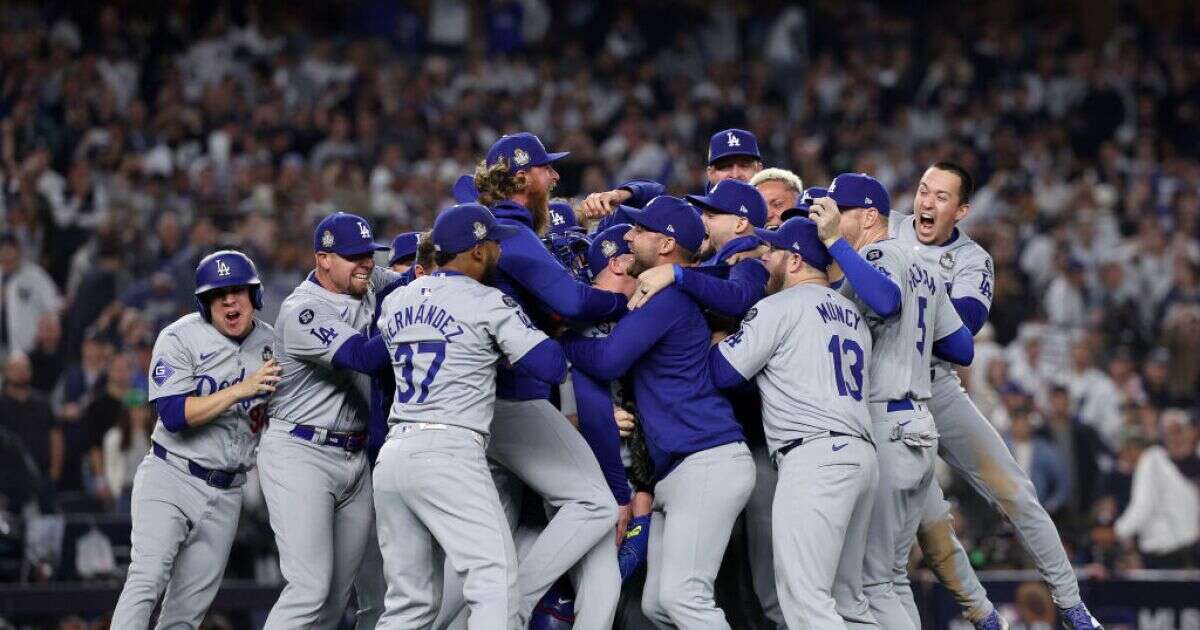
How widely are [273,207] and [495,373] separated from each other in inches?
299

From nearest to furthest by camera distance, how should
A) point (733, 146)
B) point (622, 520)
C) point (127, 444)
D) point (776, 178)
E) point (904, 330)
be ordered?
point (904, 330) → point (622, 520) → point (776, 178) → point (733, 146) → point (127, 444)

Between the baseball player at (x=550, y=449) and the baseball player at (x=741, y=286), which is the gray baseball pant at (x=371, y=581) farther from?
the baseball player at (x=741, y=286)

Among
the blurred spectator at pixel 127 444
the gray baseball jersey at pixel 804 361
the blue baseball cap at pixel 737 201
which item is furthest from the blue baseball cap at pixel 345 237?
the blurred spectator at pixel 127 444

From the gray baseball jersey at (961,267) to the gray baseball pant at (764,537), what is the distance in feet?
3.73

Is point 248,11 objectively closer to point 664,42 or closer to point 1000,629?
point 664,42

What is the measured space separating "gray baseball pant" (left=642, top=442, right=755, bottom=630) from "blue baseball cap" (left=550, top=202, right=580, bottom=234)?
61.1 inches

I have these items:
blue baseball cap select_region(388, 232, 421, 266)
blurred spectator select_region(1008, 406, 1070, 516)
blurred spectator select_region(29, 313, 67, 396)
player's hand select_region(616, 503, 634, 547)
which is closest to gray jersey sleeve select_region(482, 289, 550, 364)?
player's hand select_region(616, 503, 634, 547)

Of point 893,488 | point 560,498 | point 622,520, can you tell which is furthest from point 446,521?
point 893,488

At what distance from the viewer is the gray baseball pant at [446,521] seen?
6.16 meters

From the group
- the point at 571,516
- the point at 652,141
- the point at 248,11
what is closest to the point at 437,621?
the point at 571,516

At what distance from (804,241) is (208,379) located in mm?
2796

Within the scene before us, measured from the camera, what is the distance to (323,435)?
7.15 meters

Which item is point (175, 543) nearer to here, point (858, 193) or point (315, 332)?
point (315, 332)

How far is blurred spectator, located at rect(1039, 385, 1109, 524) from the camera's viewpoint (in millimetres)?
12531
